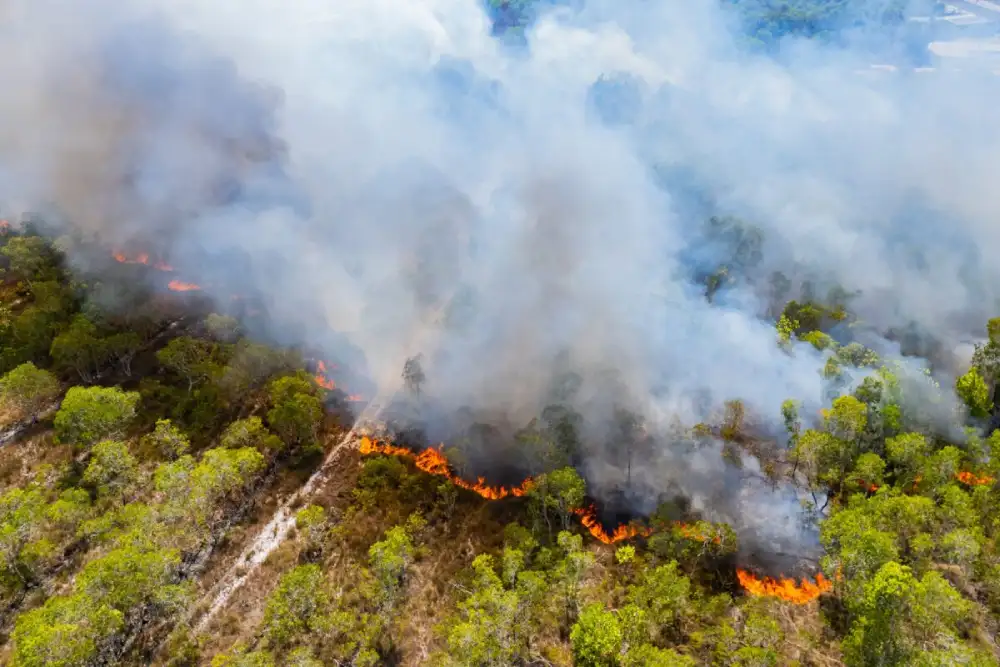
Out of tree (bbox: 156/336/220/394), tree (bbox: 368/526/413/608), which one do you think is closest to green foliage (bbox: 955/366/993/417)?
tree (bbox: 368/526/413/608)

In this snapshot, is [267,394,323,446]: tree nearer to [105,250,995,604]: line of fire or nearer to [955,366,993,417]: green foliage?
Result: [105,250,995,604]: line of fire

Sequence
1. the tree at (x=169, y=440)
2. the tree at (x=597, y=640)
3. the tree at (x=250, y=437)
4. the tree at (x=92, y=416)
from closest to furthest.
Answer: the tree at (x=597, y=640) → the tree at (x=92, y=416) → the tree at (x=169, y=440) → the tree at (x=250, y=437)

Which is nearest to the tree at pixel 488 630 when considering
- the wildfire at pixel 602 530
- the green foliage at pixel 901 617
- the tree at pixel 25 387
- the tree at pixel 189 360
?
the wildfire at pixel 602 530

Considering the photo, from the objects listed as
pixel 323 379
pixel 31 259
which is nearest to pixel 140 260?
pixel 31 259

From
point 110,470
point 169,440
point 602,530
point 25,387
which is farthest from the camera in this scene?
point 25,387

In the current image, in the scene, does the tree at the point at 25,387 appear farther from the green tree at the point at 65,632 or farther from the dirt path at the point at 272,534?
the green tree at the point at 65,632

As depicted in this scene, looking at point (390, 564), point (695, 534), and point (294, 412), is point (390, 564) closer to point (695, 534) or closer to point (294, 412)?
point (294, 412)

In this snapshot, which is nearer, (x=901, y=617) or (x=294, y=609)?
(x=901, y=617)
